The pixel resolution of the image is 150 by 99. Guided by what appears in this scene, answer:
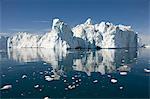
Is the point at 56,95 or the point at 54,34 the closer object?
the point at 56,95

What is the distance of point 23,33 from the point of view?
114 meters

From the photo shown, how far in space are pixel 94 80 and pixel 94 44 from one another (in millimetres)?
65315

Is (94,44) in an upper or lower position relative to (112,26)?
lower

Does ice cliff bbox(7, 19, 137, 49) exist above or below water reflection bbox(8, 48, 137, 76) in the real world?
above

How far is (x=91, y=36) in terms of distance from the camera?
81938mm

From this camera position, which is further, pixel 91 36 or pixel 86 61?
pixel 91 36

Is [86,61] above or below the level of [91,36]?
below

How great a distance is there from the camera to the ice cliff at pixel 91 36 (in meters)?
73.1

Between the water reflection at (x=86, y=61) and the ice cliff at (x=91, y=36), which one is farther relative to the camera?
the ice cliff at (x=91, y=36)

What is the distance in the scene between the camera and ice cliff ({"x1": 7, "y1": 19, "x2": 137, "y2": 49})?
240 feet

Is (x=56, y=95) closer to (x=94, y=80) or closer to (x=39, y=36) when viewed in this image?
(x=94, y=80)

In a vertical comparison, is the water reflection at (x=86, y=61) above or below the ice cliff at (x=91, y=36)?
below

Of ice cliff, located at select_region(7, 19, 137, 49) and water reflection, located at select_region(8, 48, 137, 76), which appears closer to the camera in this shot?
water reflection, located at select_region(8, 48, 137, 76)

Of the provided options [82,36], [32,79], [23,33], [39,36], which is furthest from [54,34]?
[32,79]
